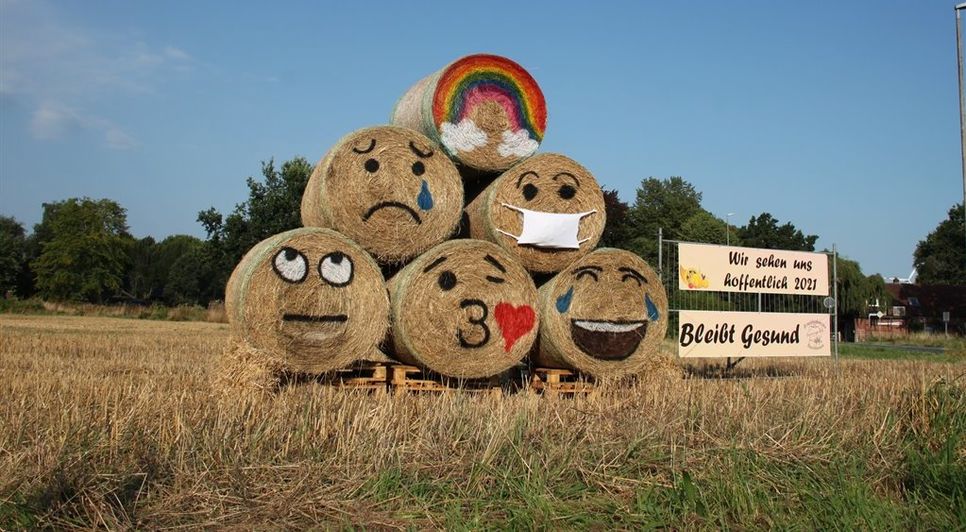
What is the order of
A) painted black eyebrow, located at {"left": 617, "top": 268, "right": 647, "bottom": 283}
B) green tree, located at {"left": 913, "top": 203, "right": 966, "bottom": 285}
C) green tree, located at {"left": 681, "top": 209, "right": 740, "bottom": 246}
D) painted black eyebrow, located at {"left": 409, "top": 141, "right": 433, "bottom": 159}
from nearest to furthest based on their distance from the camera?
painted black eyebrow, located at {"left": 409, "top": 141, "right": 433, "bottom": 159}, painted black eyebrow, located at {"left": 617, "top": 268, "right": 647, "bottom": 283}, green tree, located at {"left": 681, "top": 209, "right": 740, "bottom": 246}, green tree, located at {"left": 913, "top": 203, "right": 966, "bottom": 285}

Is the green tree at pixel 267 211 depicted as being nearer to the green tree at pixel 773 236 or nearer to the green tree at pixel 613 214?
the green tree at pixel 613 214

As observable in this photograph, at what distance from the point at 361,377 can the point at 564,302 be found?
2.42 meters

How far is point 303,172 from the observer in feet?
100.0

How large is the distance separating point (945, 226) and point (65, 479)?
8742 centimetres

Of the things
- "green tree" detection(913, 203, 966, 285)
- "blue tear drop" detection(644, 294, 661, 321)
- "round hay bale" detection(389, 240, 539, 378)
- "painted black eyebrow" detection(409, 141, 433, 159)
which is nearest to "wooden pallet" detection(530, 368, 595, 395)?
"round hay bale" detection(389, 240, 539, 378)

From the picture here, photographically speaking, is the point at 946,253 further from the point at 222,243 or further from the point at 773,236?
the point at 222,243

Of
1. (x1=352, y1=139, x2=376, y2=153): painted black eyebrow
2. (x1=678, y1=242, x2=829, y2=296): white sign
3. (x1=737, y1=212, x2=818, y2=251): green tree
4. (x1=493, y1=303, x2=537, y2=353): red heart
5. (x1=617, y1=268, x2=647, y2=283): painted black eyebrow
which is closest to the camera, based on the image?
(x1=352, y1=139, x2=376, y2=153): painted black eyebrow

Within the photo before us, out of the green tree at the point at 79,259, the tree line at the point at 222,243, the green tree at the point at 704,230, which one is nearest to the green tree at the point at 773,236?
the tree line at the point at 222,243

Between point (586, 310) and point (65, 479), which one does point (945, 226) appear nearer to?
point (586, 310)

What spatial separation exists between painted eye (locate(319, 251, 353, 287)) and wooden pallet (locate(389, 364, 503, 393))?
1.09 meters

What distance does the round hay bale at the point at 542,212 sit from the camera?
9.58 metres

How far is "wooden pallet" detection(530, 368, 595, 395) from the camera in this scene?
374 inches

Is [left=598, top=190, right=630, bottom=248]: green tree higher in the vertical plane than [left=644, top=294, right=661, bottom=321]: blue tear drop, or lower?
higher

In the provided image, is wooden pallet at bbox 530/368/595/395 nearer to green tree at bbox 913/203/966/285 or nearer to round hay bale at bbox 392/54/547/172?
round hay bale at bbox 392/54/547/172
